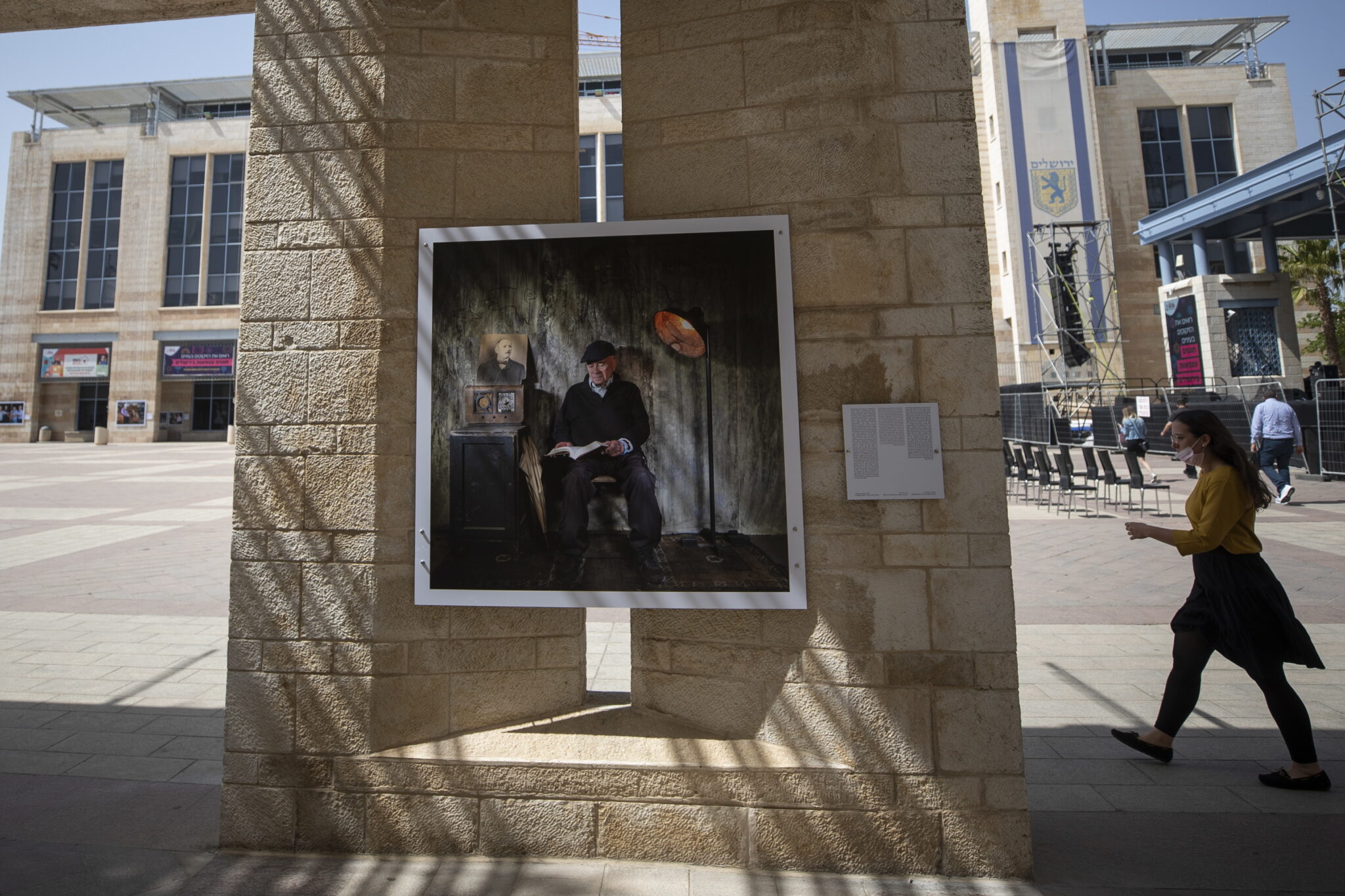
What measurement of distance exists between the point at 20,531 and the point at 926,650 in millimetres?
12964

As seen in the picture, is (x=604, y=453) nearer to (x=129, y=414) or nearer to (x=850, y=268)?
(x=850, y=268)

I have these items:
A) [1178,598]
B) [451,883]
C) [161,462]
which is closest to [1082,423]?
[1178,598]

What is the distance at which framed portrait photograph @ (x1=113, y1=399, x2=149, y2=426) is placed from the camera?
129ft

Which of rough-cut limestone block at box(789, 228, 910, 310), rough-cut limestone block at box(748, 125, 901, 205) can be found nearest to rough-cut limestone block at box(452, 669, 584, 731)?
rough-cut limestone block at box(789, 228, 910, 310)

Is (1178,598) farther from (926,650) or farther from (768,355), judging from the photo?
(768,355)

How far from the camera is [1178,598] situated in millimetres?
6465

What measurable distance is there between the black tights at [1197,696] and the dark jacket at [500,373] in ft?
11.1

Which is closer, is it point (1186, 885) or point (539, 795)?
point (1186, 885)

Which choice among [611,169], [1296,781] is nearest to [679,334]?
[1296,781]

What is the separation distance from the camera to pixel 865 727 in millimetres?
2867

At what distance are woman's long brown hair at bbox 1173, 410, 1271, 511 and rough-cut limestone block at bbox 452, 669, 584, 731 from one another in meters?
3.21

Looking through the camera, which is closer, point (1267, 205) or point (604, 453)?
point (604, 453)

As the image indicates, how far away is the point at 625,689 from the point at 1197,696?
10.3ft

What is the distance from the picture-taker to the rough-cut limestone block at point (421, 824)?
2936 millimetres
